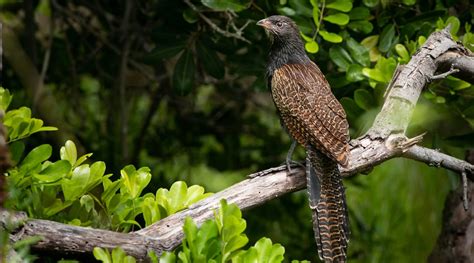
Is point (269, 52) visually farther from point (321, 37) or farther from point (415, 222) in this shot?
point (415, 222)

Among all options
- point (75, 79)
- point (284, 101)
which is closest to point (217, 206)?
point (284, 101)

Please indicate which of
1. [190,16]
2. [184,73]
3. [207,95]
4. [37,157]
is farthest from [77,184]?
[207,95]

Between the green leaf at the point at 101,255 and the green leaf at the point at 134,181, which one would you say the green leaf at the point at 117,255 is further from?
the green leaf at the point at 134,181

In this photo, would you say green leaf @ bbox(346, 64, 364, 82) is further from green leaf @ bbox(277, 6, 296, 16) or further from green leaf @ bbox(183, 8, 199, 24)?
green leaf @ bbox(183, 8, 199, 24)

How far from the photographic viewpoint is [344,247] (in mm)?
3871

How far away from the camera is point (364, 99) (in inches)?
180

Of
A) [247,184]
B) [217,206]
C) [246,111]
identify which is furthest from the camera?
[246,111]

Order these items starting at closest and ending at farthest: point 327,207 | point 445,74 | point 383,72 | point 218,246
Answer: point 218,246 < point 327,207 < point 445,74 < point 383,72

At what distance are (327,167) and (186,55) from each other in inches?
63.4

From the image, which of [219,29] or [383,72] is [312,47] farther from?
[219,29]

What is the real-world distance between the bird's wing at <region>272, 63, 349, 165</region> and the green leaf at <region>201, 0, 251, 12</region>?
1.39 feet

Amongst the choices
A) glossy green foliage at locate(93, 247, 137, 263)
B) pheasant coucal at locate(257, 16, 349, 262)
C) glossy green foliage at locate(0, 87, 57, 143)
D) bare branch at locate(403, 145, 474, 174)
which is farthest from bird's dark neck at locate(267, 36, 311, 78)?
glossy green foliage at locate(93, 247, 137, 263)

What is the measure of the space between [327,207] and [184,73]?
1749 mm

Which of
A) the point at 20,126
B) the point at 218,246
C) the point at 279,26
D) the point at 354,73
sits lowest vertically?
the point at 218,246
